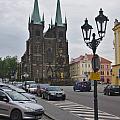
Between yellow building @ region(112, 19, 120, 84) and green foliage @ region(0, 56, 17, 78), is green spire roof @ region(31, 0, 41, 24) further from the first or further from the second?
yellow building @ region(112, 19, 120, 84)

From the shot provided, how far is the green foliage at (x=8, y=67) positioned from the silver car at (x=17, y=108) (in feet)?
394

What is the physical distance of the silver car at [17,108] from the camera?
54.9 ft

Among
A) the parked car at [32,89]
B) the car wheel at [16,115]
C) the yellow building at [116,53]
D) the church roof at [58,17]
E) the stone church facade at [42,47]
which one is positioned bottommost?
the car wheel at [16,115]

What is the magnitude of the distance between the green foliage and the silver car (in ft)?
394

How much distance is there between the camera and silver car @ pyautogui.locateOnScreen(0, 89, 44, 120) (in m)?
16.7

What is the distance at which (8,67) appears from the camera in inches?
5659

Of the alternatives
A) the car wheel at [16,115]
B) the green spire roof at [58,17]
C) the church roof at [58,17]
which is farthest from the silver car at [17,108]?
the church roof at [58,17]

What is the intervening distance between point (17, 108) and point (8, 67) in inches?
5047

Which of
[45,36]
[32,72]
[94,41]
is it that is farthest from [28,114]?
[45,36]

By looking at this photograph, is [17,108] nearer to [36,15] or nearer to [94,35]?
[94,35]

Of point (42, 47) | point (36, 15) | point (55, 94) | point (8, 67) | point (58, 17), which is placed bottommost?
point (55, 94)

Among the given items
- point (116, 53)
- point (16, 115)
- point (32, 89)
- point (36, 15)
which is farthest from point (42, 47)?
point (16, 115)

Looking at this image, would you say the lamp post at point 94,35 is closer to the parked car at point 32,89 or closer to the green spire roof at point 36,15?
the parked car at point 32,89

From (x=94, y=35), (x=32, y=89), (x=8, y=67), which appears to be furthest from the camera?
(x=8, y=67)
